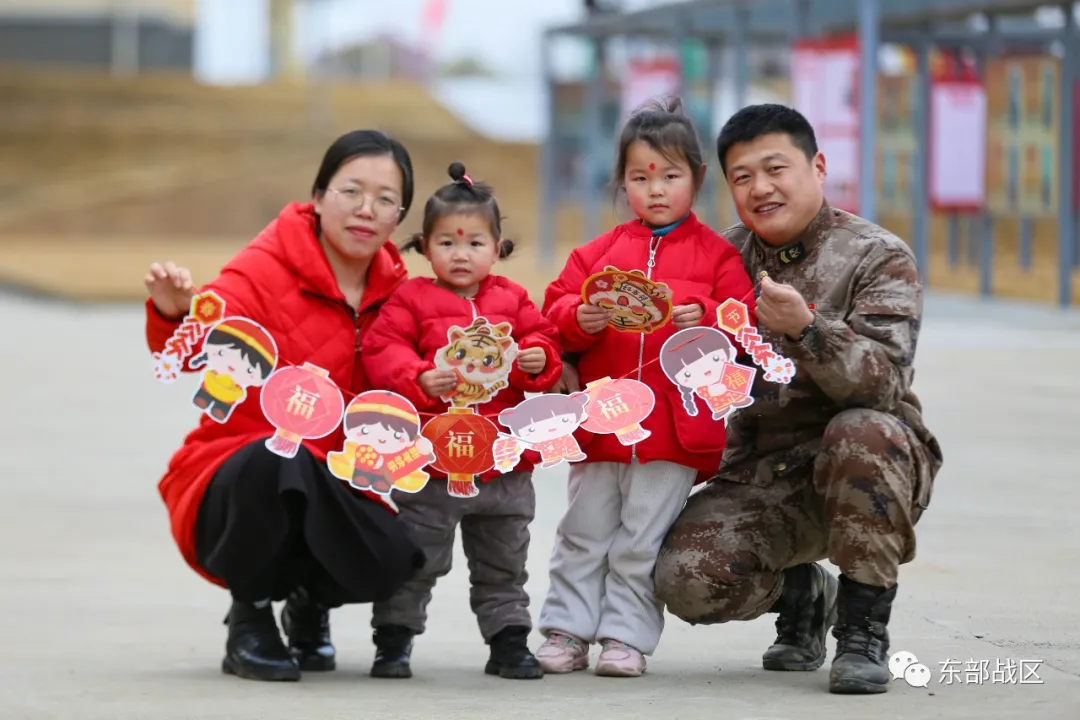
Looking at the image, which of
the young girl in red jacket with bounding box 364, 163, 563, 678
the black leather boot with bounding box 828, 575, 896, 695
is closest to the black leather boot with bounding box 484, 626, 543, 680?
the young girl in red jacket with bounding box 364, 163, 563, 678

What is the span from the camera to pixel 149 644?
5.39 metres

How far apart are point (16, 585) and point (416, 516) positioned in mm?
1956

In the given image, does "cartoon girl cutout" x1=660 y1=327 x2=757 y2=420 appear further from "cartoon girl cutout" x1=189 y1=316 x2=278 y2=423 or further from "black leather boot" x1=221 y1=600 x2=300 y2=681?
"black leather boot" x1=221 y1=600 x2=300 y2=681

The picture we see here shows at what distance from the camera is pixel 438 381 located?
15.5 feet

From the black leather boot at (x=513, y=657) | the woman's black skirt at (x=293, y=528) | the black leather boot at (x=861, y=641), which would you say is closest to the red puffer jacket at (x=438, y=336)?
the woman's black skirt at (x=293, y=528)

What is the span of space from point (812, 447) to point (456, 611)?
5.09ft

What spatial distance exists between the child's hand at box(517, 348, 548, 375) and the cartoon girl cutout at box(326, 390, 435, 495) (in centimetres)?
29

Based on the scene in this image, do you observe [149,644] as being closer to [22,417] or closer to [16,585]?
[16,585]

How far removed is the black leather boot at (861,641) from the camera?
4.47m

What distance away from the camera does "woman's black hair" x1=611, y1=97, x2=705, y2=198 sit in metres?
4.86

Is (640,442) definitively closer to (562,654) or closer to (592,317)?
(592,317)

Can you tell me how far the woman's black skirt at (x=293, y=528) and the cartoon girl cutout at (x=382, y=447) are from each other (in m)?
0.06

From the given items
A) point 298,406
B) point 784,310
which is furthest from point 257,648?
point 784,310

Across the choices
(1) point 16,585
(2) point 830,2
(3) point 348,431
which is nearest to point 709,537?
(3) point 348,431
